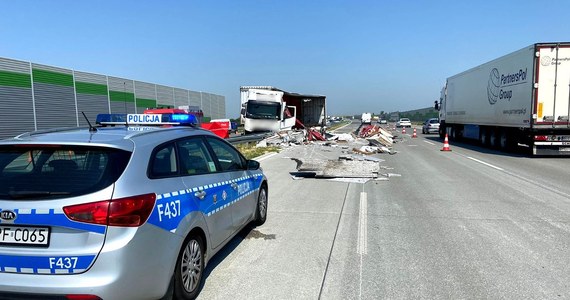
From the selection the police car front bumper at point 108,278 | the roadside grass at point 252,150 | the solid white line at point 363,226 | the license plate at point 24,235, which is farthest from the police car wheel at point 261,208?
the roadside grass at point 252,150

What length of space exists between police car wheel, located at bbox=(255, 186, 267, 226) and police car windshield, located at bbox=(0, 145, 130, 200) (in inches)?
124

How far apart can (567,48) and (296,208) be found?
569 inches

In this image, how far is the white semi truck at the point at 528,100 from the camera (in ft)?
53.3

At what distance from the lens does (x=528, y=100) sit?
663 inches

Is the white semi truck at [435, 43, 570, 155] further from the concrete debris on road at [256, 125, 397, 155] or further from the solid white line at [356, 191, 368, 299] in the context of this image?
the solid white line at [356, 191, 368, 299]

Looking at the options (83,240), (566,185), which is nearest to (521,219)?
(566,185)

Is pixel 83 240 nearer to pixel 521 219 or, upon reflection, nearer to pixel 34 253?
pixel 34 253

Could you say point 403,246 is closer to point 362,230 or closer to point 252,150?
point 362,230

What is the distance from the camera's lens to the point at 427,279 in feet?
14.0

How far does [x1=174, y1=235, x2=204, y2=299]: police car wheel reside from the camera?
3.51 metres

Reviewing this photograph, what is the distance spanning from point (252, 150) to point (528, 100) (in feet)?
39.2

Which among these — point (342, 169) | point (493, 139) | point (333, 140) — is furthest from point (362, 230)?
point (333, 140)

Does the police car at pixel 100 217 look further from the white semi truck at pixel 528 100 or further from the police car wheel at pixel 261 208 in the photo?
the white semi truck at pixel 528 100

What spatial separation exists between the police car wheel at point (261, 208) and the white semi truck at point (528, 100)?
47.0ft
